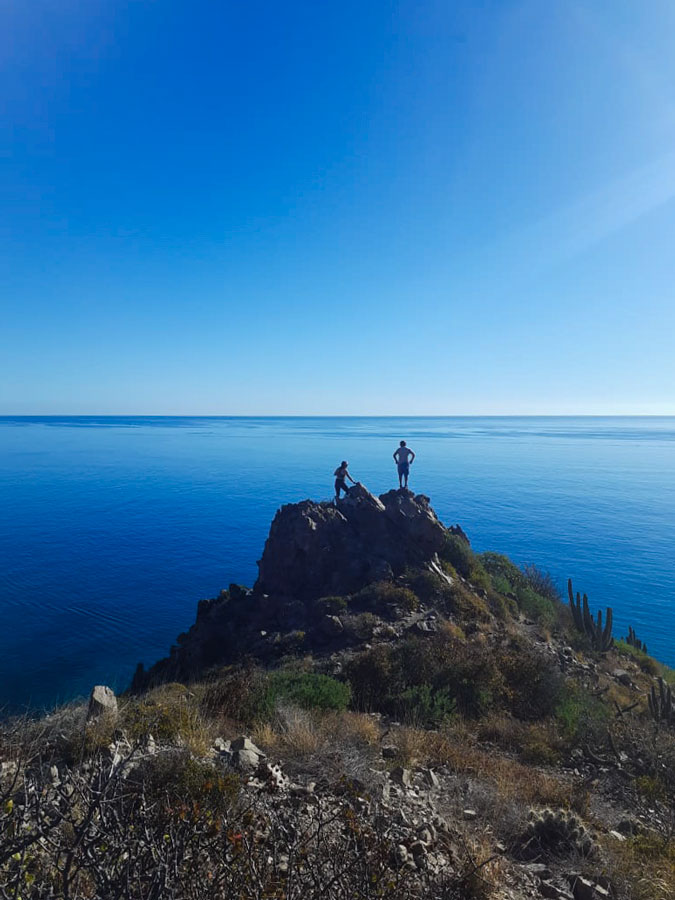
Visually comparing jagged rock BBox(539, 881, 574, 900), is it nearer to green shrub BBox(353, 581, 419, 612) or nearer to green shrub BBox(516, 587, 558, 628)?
green shrub BBox(353, 581, 419, 612)

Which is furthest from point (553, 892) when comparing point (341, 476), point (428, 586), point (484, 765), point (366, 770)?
point (341, 476)

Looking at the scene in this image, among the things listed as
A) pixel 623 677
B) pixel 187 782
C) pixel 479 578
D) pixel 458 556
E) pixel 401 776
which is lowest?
pixel 623 677

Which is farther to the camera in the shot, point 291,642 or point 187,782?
point 291,642

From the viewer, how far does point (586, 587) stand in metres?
32.5

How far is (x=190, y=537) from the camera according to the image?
136 ft

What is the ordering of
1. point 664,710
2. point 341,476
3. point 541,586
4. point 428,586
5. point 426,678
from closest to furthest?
point 664,710 → point 426,678 → point 428,586 → point 341,476 → point 541,586

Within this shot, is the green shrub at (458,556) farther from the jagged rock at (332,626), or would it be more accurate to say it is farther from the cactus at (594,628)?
the jagged rock at (332,626)

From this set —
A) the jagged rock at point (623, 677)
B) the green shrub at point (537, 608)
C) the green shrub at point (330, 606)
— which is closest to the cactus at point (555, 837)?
the green shrub at point (330, 606)

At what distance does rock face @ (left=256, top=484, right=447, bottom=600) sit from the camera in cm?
2048

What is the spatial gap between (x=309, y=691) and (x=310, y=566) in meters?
Answer: 10.8

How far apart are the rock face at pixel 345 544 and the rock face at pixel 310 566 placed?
0.05m

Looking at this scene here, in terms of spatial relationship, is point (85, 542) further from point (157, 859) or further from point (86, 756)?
point (157, 859)

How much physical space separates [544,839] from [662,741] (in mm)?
5589

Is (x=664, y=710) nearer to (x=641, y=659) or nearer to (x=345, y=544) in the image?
(x=641, y=659)
